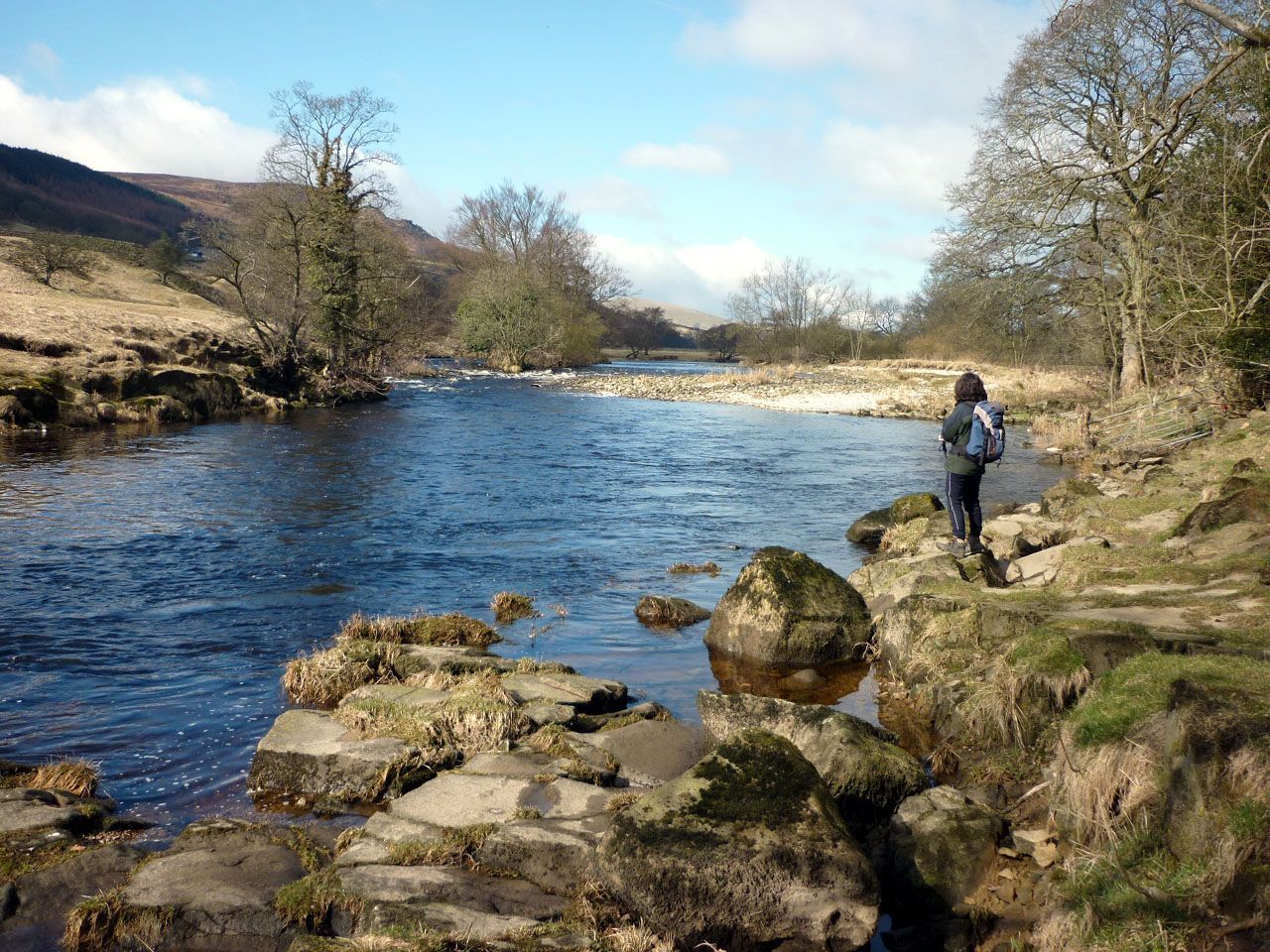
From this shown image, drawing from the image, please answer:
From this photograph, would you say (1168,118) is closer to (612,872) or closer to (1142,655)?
(1142,655)

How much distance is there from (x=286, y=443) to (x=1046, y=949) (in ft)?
80.4

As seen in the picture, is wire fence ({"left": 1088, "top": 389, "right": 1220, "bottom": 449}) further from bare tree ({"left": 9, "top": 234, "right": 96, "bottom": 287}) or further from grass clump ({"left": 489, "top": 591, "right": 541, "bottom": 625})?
bare tree ({"left": 9, "top": 234, "right": 96, "bottom": 287})

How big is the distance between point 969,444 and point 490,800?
298 inches

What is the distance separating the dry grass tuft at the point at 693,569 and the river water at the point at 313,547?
1.00ft

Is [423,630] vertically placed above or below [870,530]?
below

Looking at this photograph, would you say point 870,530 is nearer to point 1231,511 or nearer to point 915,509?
point 915,509

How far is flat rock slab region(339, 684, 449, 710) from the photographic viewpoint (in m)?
7.98

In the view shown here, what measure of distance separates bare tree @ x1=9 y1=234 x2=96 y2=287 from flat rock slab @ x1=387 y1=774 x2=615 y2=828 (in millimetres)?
45954

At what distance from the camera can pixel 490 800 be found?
633cm

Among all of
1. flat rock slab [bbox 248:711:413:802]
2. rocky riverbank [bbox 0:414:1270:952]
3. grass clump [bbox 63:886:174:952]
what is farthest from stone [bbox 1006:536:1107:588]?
grass clump [bbox 63:886:174:952]

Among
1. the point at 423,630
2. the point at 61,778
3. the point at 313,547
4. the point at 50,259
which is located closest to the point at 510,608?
the point at 423,630

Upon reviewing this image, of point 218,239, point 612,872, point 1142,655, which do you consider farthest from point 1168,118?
point 218,239

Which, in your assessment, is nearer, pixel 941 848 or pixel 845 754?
pixel 941 848

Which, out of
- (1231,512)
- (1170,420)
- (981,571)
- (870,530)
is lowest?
(870,530)
